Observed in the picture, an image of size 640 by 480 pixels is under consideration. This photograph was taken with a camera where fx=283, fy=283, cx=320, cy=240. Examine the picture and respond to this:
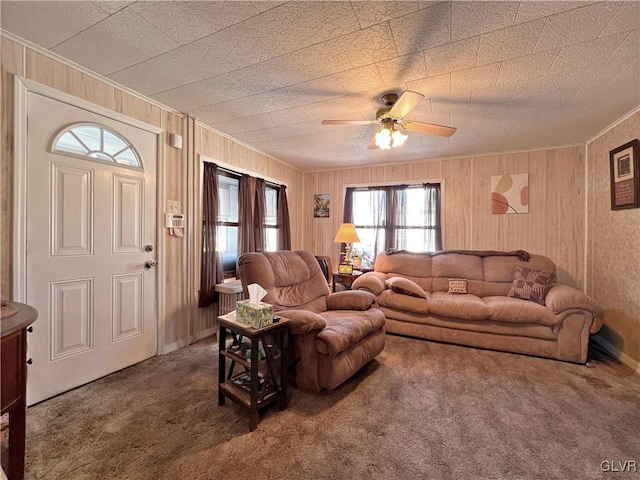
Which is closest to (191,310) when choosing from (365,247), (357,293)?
(357,293)

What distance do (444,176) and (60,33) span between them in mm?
4304

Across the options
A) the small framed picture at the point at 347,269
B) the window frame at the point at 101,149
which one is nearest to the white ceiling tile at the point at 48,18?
the window frame at the point at 101,149

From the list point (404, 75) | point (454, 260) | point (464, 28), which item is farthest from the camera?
point (454, 260)

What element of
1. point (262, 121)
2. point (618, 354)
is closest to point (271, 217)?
point (262, 121)

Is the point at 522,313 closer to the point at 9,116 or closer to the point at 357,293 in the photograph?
the point at 357,293

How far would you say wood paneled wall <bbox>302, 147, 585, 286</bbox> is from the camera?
3627 mm

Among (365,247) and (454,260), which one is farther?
(365,247)

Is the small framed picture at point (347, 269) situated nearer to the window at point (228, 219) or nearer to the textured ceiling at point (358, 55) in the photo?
the window at point (228, 219)

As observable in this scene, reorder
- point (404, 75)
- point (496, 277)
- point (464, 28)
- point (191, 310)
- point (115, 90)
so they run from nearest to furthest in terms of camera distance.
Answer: point (464, 28), point (404, 75), point (115, 90), point (191, 310), point (496, 277)

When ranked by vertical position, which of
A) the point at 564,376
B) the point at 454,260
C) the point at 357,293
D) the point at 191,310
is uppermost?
the point at 454,260

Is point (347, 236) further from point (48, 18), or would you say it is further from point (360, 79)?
point (48, 18)

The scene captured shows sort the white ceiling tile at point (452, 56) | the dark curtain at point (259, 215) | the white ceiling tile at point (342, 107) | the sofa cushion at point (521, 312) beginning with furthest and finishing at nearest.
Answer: the dark curtain at point (259, 215) < the sofa cushion at point (521, 312) < the white ceiling tile at point (342, 107) < the white ceiling tile at point (452, 56)

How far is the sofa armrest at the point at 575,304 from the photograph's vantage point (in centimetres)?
260

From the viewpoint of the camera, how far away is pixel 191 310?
3053 mm
